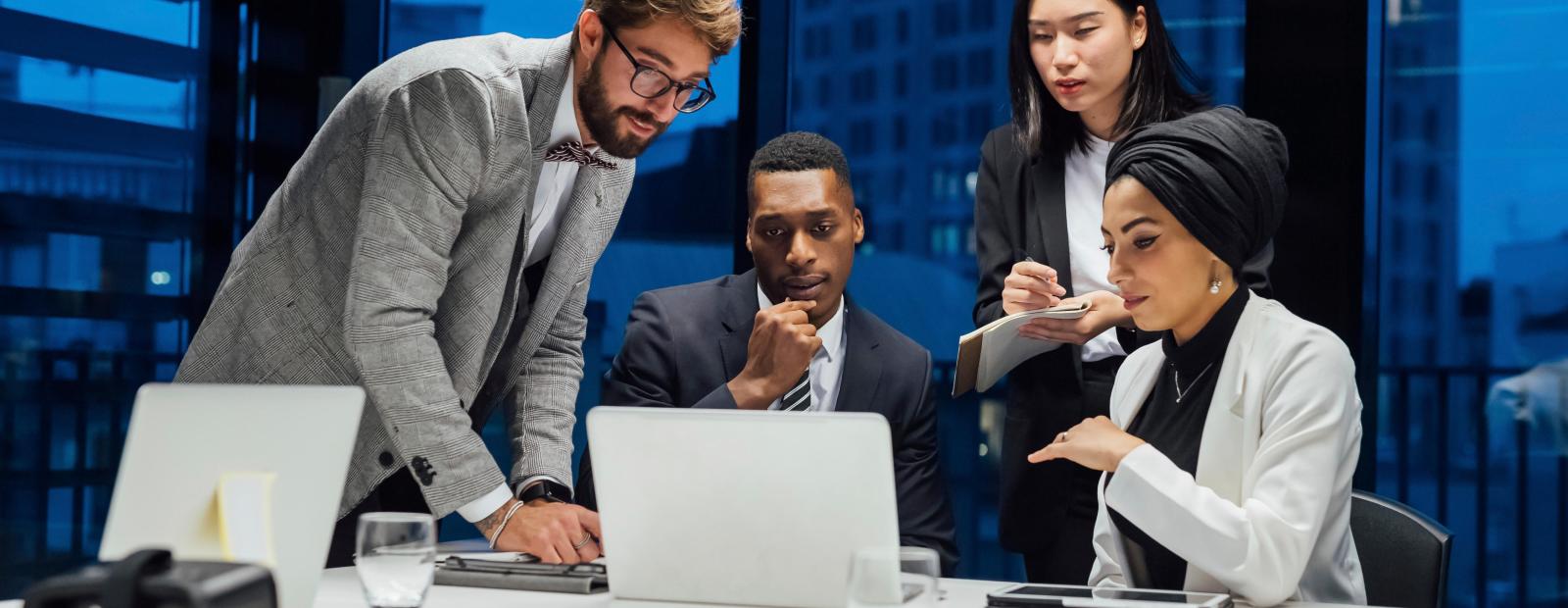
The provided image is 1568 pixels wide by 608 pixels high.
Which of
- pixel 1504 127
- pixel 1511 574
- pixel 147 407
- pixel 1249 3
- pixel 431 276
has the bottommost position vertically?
pixel 1511 574

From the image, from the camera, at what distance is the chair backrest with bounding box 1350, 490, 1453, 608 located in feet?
6.17

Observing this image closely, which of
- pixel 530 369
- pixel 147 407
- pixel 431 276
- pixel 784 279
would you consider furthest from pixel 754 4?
pixel 147 407

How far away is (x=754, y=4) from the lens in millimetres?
3732

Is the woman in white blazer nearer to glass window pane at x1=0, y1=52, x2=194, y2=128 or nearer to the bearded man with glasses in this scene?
the bearded man with glasses

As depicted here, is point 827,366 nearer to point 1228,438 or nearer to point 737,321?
point 737,321

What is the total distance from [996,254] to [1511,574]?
160cm

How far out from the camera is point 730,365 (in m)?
2.62

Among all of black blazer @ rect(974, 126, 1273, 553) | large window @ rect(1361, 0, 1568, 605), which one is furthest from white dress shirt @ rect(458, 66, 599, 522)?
large window @ rect(1361, 0, 1568, 605)

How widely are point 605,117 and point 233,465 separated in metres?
0.99

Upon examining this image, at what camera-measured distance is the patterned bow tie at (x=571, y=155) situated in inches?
85.4

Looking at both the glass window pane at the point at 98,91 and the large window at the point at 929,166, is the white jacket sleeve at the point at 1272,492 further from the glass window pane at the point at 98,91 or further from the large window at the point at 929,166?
the glass window pane at the point at 98,91

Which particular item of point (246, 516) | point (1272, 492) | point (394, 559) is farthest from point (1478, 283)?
point (246, 516)

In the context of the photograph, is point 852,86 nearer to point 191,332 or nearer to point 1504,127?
point 1504,127

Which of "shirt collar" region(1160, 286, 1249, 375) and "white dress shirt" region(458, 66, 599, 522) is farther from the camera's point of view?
"white dress shirt" region(458, 66, 599, 522)
